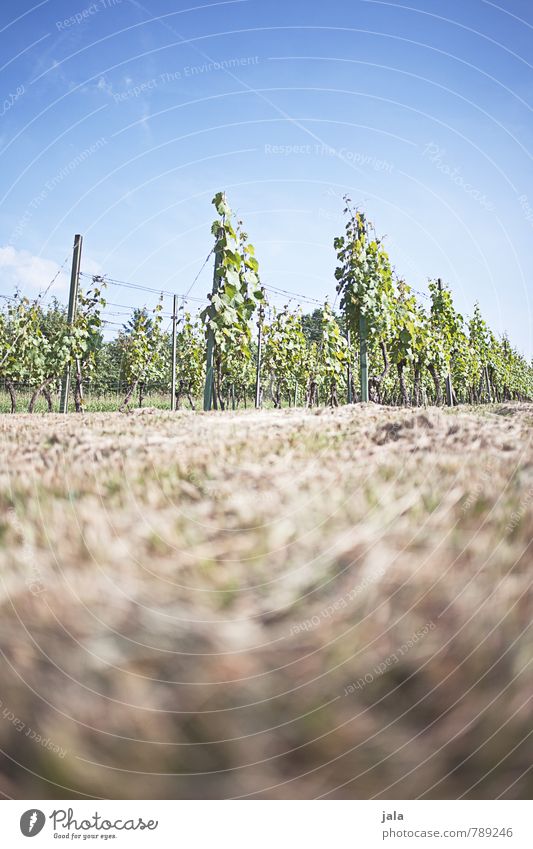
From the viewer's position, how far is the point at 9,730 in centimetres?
68

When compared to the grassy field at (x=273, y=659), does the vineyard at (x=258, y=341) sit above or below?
above

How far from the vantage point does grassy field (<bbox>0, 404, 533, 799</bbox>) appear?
628mm

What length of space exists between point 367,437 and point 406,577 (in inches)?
36.3

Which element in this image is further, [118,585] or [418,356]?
[418,356]

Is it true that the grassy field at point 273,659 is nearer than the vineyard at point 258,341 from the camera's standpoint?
Yes

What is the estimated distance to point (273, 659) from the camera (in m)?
0.64

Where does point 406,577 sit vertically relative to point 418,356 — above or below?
below

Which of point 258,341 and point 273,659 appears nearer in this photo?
point 273,659

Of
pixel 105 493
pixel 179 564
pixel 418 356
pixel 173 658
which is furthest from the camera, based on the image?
pixel 418 356

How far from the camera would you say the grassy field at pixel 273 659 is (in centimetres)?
63

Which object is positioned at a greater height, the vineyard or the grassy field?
the vineyard

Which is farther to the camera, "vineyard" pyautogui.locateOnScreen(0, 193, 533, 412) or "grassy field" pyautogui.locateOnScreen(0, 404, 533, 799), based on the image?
"vineyard" pyautogui.locateOnScreen(0, 193, 533, 412)
